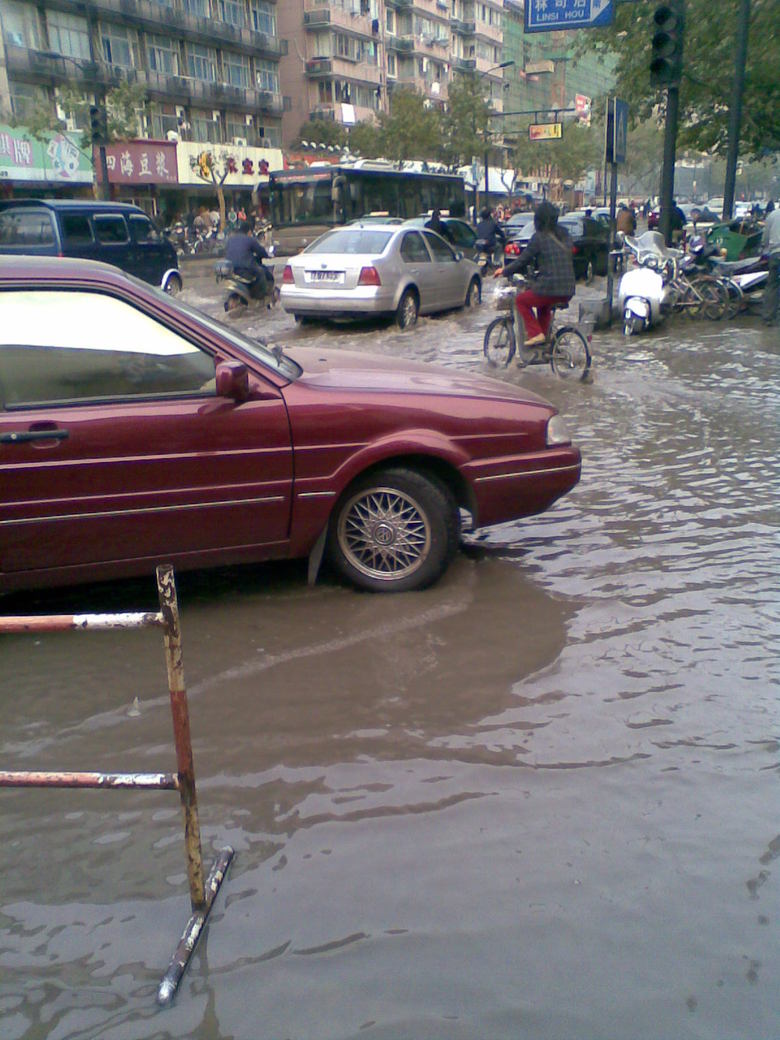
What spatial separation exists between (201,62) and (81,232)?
47.7 metres

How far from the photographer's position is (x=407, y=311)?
1495 centimetres

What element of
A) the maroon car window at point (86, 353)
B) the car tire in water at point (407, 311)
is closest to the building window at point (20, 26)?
the car tire in water at point (407, 311)

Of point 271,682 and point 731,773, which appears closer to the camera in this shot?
point 731,773

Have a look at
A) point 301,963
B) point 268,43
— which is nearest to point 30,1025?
point 301,963

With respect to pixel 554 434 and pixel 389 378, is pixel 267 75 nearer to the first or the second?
pixel 389 378

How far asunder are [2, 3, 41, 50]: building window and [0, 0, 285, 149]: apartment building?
0.05 m

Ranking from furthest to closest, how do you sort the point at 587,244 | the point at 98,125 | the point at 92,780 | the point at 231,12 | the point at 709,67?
the point at 231,12 → the point at 587,244 → the point at 709,67 → the point at 98,125 → the point at 92,780

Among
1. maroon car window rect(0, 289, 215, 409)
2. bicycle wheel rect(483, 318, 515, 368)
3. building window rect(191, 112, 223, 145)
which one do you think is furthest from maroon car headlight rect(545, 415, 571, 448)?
building window rect(191, 112, 223, 145)

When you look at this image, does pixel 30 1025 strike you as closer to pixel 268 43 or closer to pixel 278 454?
pixel 278 454

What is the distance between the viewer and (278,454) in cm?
446

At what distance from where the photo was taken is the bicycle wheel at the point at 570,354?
34.0 feet

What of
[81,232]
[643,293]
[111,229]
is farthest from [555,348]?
[111,229]

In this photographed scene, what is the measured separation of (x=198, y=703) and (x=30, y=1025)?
1.60 metres

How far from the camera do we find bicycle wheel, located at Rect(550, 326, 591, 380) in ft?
34.0
